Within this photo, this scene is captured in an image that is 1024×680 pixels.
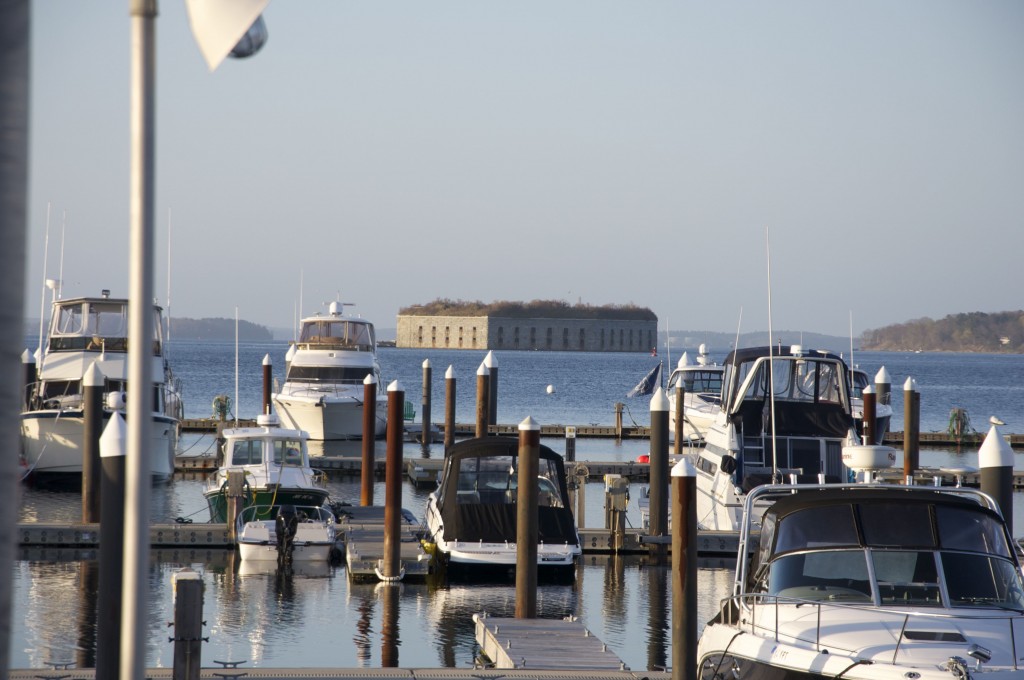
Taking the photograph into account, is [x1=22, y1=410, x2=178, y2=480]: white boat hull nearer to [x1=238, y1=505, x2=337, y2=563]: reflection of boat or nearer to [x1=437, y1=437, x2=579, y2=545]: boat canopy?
[x1=238, y1=505, x2=337, y2=563]: reflection of boat

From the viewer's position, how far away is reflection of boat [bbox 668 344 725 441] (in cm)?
3444

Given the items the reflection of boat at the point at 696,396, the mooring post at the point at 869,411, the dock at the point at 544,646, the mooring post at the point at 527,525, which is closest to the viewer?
the dock at the point at 544,646

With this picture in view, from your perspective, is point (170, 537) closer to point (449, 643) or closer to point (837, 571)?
point (449, 643)

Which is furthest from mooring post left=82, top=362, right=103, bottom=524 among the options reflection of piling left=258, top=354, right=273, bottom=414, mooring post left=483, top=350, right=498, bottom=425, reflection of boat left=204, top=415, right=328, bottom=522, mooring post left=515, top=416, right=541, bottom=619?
reflection of piling left=258, top=354, right=273, bottom=414

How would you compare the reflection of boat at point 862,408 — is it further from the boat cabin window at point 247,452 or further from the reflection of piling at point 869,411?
the boat cabin window at point 247,452

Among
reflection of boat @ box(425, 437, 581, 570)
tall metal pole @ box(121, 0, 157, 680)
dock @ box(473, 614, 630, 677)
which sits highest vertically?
tall metal pole @ box(121, 0, 157, 680)

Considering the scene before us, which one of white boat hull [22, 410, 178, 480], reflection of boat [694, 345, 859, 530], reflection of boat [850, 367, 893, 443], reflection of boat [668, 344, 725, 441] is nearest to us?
reflection of boat [694, 345, 859, 530]

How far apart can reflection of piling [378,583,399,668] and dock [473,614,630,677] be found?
4.56ft

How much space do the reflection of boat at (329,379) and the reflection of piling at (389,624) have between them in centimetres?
2036

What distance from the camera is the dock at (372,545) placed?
1664cm

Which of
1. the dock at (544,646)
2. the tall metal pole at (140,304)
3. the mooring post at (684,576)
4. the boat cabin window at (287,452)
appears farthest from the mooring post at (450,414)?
the tall metal pole at (140,304)

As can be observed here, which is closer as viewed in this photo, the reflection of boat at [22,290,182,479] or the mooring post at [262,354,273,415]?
the reflection of boat at [22,290,182,479]

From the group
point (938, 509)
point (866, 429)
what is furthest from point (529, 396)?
point (938, 509)

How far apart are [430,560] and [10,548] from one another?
14.8m
